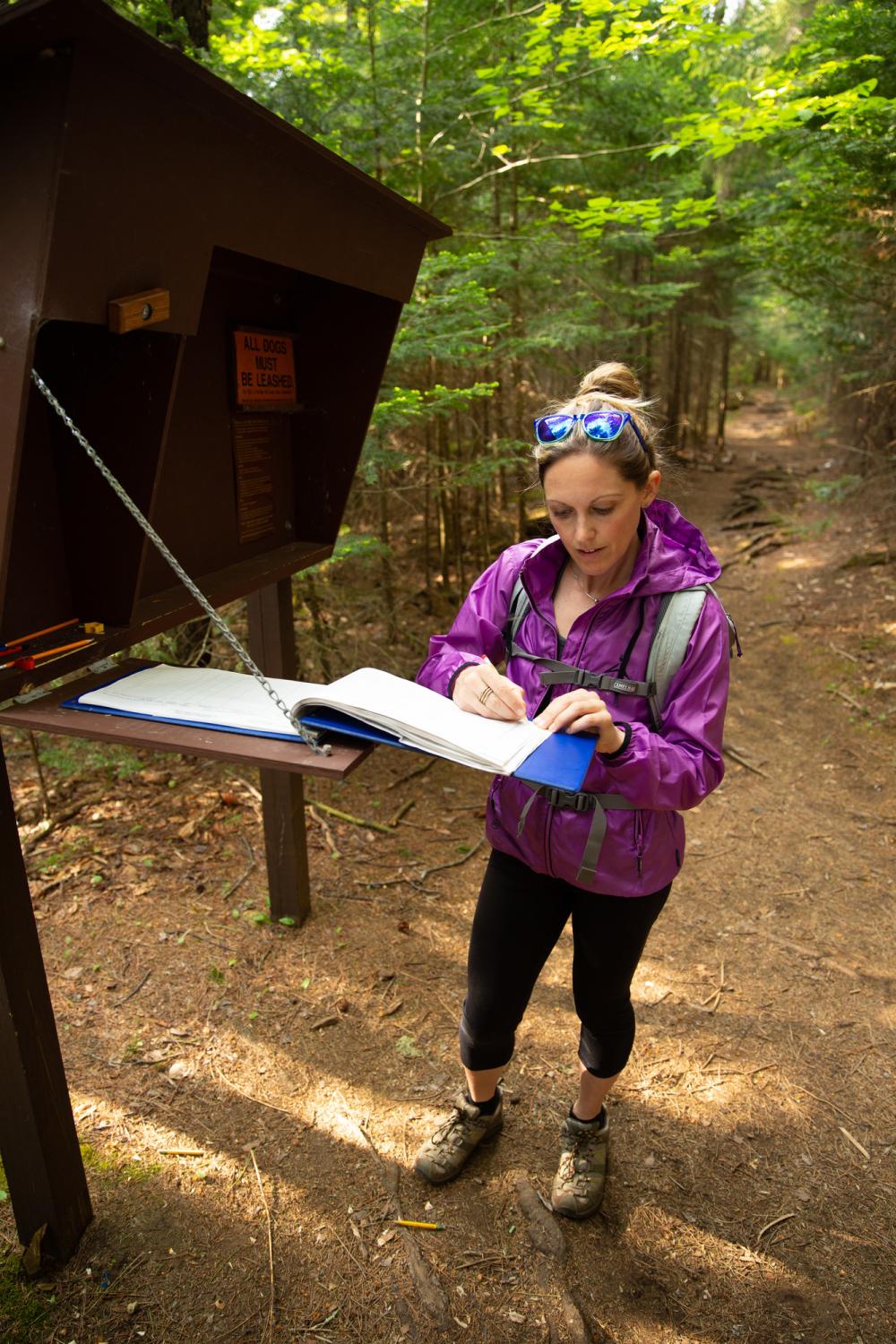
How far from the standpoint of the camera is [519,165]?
5430 millimetres

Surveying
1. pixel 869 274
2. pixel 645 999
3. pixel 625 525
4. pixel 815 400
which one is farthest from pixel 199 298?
pixel 815 400

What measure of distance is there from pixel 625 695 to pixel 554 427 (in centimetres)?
65

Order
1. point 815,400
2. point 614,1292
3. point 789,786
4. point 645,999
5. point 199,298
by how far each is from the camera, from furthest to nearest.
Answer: point 815,400 < point 789,786 < point 645,999 < point 614,1292 < point 199,298

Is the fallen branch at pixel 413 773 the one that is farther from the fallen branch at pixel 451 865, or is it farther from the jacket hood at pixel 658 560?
the jacket hood at pixel 658 560

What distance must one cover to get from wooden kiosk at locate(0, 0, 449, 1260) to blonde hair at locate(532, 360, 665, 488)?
84cm

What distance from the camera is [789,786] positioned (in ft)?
17.3

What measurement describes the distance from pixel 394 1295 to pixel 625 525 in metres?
2.19

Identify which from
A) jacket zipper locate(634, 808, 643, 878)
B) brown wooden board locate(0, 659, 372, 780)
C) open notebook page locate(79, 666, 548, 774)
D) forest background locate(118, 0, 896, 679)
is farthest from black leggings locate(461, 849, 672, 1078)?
forest background locate(118, 0, 896, 679)

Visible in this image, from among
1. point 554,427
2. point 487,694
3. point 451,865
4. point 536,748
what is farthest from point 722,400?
point 536,748

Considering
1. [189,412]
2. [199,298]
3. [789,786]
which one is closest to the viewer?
[199,298]

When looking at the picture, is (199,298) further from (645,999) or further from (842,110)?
(842,110)

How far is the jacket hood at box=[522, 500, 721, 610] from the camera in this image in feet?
6.07

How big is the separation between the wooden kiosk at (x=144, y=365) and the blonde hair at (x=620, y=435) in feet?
2.77

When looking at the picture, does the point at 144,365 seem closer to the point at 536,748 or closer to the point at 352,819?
the point at 536,748
